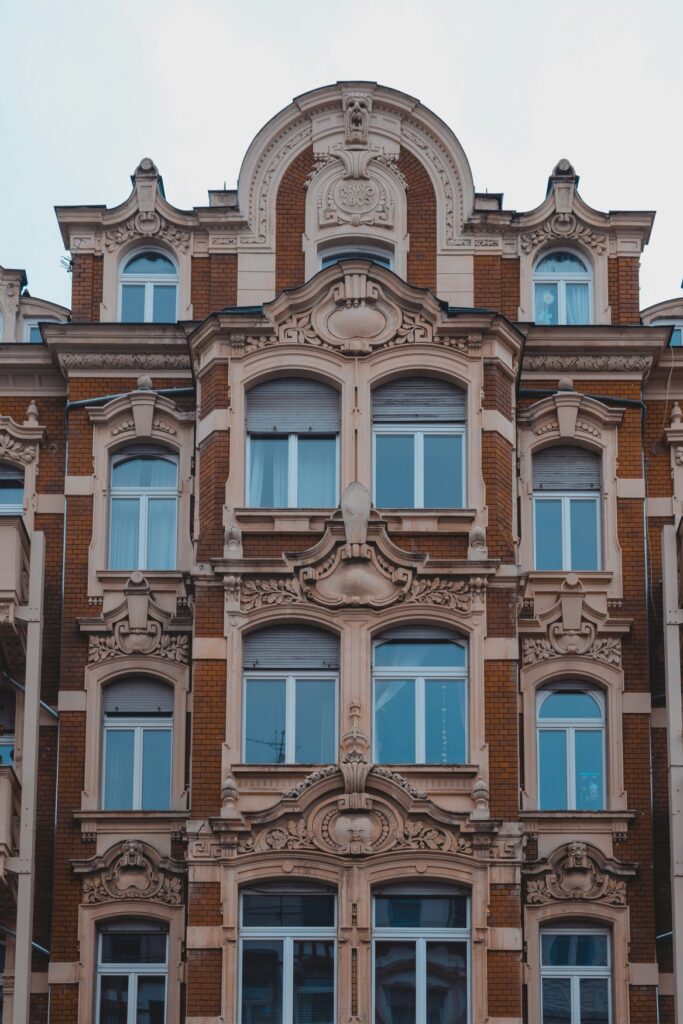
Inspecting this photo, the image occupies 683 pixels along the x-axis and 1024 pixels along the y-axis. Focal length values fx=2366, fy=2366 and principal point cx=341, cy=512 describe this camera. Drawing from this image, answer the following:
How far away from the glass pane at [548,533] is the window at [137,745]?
5.50 meters

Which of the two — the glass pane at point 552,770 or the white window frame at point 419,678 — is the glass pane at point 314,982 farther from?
the glass pane at point 552,770

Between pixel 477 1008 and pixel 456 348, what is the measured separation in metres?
8.96

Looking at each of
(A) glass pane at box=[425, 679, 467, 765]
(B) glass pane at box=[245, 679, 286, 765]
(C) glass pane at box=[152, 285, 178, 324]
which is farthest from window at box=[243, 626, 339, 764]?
(C) glass pane at box=[152, 285, 178, 324]

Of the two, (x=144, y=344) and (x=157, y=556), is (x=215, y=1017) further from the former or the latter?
(x=144, y=344)

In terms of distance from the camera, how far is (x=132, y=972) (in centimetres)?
3072

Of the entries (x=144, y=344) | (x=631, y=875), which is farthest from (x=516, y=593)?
(x=144, y=344)

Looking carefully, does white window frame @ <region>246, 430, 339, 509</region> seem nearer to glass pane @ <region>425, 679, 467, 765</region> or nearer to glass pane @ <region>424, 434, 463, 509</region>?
glass pane @ <region>424, 434, 463, 509</region>

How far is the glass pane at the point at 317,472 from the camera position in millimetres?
32000

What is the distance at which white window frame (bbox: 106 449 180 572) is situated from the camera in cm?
3303

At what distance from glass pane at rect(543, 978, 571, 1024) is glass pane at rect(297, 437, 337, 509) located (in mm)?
6947

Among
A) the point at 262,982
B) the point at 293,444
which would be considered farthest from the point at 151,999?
the point at 293,444

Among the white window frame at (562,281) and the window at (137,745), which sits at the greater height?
the white window frame at (562,281)

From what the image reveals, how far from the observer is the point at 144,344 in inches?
1321

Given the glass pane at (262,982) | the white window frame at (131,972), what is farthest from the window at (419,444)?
the white window frame at (131,972)
